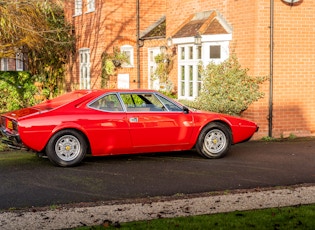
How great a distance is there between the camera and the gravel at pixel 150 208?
629cm

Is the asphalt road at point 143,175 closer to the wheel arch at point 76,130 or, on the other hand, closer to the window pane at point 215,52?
the wheel arch at point 76,130

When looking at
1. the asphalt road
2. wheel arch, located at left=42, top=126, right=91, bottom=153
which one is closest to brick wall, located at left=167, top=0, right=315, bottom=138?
the asphalt road

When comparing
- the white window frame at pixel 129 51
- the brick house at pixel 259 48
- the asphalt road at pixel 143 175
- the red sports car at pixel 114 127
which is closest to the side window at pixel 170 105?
the red sports car at pixel 114 127

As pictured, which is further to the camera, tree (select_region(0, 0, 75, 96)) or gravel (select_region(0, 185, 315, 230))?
tree (select_region(0, 0, 75, 96))

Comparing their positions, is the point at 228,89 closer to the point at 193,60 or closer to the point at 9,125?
the point at 193,60

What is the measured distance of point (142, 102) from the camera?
1052 cm

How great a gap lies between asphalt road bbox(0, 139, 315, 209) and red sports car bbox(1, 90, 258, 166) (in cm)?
31

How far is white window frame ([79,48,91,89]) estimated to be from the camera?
861 inches

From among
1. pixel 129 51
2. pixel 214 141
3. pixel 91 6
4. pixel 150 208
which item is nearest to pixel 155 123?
pixel 214 141

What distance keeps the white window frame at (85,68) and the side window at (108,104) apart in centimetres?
1152

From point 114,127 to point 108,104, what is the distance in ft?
1.56

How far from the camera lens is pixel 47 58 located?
2311 centimetres

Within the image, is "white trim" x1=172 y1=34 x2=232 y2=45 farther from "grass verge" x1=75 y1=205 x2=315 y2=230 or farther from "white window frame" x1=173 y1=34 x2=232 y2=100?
"grass verge" x1=75 y1=205 x2=315 y2=230

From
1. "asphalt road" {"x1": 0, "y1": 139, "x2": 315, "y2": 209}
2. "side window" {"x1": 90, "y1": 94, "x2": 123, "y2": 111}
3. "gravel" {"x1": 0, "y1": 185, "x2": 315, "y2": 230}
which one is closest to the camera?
"gravel" {"x1": 0, "y1": 185, "x2": 315, "y2": 230}
